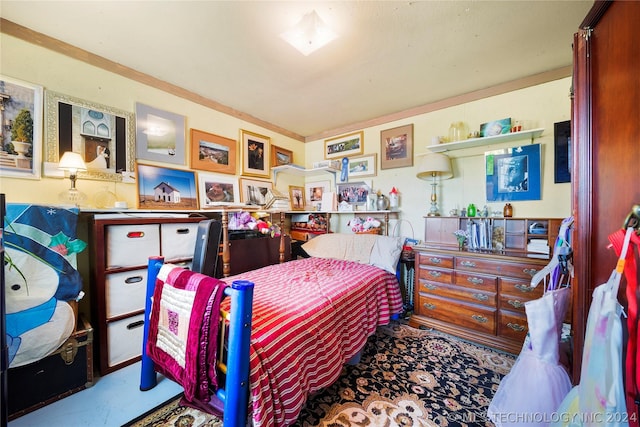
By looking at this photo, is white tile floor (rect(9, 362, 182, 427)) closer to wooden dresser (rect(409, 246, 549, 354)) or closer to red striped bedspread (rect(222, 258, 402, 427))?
red striped bedspread (rect(222, 258, 402, 427))

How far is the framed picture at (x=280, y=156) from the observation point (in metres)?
3.41

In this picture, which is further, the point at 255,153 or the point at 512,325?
the point at 255,153

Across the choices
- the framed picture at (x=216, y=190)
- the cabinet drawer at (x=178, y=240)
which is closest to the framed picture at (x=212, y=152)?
the framed picture at (x=216, y=190)

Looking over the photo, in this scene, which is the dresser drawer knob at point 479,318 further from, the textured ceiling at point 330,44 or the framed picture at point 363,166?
the textured ceiling at point 330,44

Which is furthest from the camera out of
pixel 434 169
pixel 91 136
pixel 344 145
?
pixel 344 145

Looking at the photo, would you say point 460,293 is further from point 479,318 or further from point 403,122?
point 403,122

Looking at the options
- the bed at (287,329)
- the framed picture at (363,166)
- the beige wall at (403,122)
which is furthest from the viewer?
the framed picture at (363,166)

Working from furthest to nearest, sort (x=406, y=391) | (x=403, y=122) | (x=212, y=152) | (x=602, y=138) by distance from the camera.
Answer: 1. (x=403, y=122)
2. (x=212, y=152)
3. (x=406, y=391)
4. (x=602, y=138)

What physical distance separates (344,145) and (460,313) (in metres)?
2.60

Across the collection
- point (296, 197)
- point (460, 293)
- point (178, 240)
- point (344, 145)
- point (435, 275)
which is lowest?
point (460, 293)

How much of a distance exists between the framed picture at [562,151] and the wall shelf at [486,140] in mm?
148

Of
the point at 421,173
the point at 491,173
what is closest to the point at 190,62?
the point at 421,173

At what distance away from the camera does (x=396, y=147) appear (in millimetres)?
3020

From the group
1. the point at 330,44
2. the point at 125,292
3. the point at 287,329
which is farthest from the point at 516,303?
the point at 125,292
